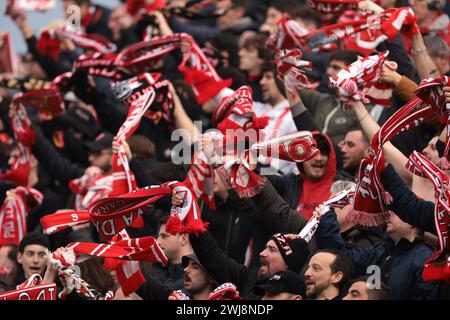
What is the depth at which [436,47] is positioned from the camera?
9648mm

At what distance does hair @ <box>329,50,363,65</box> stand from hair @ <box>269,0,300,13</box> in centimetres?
189

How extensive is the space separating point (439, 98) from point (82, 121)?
4.98 metres

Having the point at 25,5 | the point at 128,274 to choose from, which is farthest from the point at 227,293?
the point at 25,5

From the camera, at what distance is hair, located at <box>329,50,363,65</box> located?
32.1 feet

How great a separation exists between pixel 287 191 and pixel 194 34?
383 centimetres

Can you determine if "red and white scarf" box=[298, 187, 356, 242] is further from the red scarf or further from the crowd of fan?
the red scarf

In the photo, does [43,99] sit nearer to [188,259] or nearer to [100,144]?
[100,144]

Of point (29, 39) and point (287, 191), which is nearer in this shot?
point (287, 191)

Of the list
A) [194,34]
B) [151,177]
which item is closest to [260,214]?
[151,177]

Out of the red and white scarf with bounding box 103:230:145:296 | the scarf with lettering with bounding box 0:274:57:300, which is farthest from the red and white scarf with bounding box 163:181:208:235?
the scarf with lettering with bounding box 0:274:57:300
